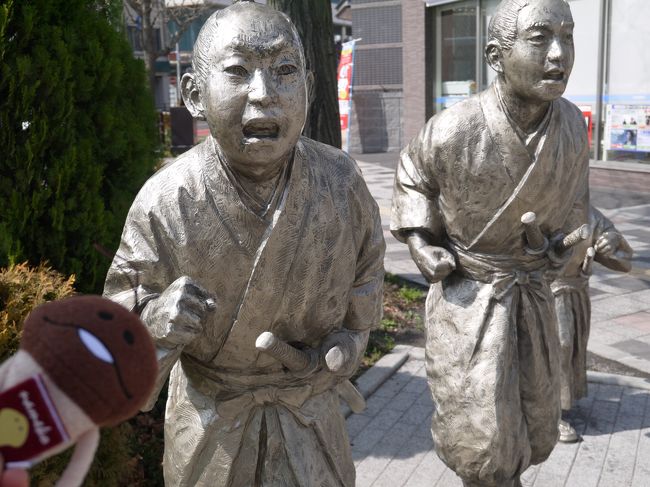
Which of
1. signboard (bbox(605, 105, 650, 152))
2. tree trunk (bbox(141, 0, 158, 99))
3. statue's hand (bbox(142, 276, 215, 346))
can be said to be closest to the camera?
statue's hand (bbox(142, 276, 215, 346))

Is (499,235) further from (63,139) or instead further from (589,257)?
(63,139)

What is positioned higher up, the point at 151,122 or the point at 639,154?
the point at 151,122

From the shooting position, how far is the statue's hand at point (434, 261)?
3.16 meters

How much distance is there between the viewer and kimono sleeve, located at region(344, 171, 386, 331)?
2.19 m

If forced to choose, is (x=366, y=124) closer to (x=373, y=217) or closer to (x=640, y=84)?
(x=640, y=84)

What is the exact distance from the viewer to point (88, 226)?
155 inches

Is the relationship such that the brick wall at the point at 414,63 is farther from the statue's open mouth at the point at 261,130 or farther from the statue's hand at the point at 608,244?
the statue's open mouth at the point at 261,130

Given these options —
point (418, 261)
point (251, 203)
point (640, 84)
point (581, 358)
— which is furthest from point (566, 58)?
point (640, 84)

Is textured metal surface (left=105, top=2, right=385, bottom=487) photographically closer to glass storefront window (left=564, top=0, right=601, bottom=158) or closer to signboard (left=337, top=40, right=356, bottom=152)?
glass storefront window (left=564, top=0, right=601, bottom=158)

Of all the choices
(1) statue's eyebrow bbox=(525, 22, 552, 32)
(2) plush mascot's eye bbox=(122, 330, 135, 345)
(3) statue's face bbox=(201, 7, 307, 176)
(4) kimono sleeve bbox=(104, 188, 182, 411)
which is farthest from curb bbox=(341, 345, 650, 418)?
(2) plush mascot's eye bbox=(122, 330, 135, 345)

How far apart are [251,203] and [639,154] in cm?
1100

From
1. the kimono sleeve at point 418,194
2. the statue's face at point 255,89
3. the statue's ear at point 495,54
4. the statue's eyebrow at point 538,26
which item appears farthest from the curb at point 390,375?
the statue's face at point 255,89

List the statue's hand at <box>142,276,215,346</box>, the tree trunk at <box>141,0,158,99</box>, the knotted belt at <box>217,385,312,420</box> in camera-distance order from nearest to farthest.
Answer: the statue's hand at <box>142,276,215,346</box> → the knotted belt at <box>217,385,312,420</box> → the tree trunk at <box>141,0,158,99</box>

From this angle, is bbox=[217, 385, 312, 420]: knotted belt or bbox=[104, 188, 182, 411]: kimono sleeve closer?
bbox=[104, 188, 182, 411]: kimono sleeve
